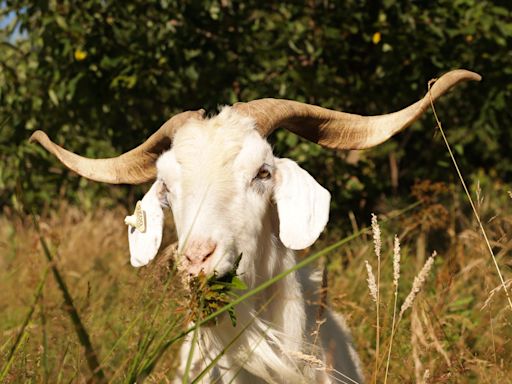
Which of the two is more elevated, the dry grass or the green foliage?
the green foliage

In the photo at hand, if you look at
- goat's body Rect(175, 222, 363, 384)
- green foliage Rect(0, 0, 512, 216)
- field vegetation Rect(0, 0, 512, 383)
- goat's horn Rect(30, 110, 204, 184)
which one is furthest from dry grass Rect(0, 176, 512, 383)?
green foliage Rect(0, 0, 512, 216)

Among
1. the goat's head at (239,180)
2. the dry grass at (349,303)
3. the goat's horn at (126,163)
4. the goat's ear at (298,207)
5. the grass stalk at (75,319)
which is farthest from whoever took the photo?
the goat's horn at (126,163)

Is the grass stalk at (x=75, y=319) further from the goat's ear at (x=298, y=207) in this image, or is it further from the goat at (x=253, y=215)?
the goat's ear at (x=298, y=207)

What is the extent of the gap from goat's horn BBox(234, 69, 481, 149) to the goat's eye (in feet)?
0.74

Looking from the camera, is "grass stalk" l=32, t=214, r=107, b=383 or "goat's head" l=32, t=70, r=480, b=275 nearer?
"grass stalk" l=32, t=214, r=107, b=383

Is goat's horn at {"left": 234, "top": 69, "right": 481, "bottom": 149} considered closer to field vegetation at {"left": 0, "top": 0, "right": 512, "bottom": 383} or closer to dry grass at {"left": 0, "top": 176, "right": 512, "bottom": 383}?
dry grass at {"left": 0, "top": 176, "right": 512, "bottom": 383}

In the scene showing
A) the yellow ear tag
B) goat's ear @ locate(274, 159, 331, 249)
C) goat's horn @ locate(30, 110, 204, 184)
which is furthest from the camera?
goat's horn @ locate(30, 110, 204, 184)

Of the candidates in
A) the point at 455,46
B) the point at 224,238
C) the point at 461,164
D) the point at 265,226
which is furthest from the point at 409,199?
the point at 224,238

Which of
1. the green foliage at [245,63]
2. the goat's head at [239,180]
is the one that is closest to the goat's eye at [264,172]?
the goat's head at [239,180]

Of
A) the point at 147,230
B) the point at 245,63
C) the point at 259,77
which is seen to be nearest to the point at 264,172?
the point at 147,230

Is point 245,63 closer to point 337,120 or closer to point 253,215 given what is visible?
point 337,120

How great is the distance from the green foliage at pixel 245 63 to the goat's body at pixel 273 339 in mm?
2687

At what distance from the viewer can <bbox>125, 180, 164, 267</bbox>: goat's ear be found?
308 centimetres

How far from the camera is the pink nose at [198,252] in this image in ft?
7.85
